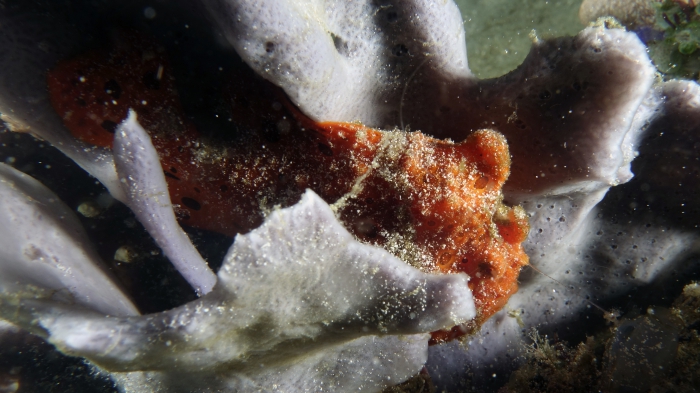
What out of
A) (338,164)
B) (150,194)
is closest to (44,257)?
(150,194)

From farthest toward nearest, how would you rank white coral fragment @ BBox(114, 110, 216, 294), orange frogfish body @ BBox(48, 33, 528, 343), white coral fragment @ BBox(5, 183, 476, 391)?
orange frogfish body @ BBox(48, 33, 528, 343), white coral fragment @ BBox(114, 110, 216, 294), white coral fragment @ BBox(5, 183, 476, 391)

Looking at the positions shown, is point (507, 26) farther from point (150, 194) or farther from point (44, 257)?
point (44, 257)

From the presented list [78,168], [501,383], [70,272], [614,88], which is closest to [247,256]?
[70,272]

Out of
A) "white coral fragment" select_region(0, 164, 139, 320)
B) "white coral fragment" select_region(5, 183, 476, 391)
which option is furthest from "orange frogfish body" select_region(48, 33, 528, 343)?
"white coral fragment" select_region(5, 183, 476, 391)

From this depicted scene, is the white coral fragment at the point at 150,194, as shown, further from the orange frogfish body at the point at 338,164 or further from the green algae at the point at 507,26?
the green algae at the point at 507,26

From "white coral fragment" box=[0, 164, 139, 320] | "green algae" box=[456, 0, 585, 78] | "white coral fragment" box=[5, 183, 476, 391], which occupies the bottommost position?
"white coral fragment" box=[5, 183, 476, 391]

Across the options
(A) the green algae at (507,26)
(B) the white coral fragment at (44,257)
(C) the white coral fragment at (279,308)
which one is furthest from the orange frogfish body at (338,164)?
(A) the green algae at (507,26)

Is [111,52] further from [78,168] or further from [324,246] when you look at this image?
[324,246]

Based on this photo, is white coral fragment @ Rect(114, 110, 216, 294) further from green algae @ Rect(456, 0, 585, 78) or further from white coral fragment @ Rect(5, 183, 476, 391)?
green algae @ Rect(456, 0, 585, 78)

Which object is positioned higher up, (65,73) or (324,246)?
(65,73)
